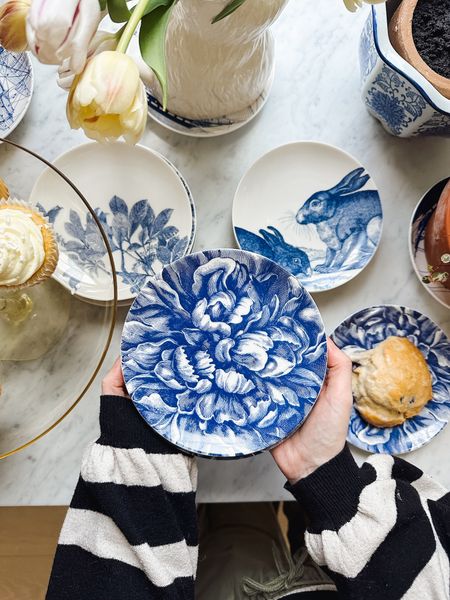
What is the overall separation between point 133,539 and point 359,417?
12.0 inches

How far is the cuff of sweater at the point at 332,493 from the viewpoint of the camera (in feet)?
2.17

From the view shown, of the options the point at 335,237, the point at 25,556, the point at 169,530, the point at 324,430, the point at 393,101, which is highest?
the point at 393,101

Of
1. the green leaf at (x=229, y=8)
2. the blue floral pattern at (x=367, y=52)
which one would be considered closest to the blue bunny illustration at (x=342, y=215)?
the blue floral pattern at (x=367, y=52)

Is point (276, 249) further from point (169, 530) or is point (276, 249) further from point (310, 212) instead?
point (169, 530)

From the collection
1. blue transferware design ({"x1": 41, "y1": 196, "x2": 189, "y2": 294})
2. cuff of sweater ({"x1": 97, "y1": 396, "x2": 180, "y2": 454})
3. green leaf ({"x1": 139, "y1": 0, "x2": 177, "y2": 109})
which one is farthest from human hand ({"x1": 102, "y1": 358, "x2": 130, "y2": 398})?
green leaf ({"x1": 139, "y1": 0, "x2": 177, "y2": 109})

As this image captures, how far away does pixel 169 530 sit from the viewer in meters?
0.66

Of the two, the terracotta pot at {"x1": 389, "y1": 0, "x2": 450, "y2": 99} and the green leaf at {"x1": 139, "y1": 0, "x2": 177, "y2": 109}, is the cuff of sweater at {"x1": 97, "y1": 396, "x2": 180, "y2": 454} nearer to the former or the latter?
the green leaf at {"x1": 139, "y1": 0, "x2": 177, "y2": 109}

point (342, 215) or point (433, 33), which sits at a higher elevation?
point (433, 33)

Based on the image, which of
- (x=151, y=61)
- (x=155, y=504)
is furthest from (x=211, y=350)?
(x=151, y=61)

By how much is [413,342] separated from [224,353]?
0.83ft

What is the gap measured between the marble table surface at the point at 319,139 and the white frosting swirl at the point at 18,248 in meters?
0.21

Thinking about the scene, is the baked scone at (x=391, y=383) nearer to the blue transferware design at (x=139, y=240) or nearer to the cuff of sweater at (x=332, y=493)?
the cuff of sweater at (x=332, y=493)

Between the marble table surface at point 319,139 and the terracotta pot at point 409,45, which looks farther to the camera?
the marble table surface at point 319,139

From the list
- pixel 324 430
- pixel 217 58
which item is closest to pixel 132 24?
pixel 217 58
